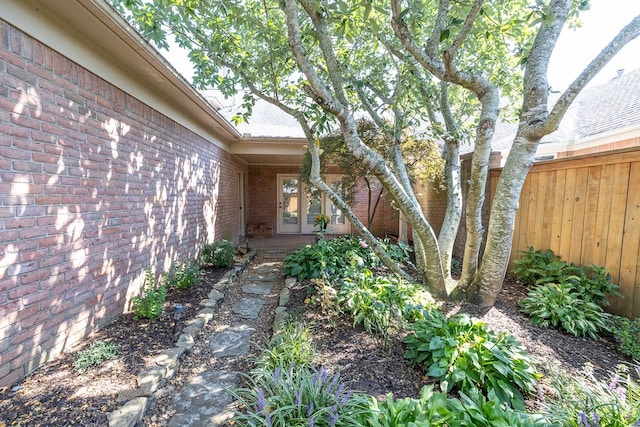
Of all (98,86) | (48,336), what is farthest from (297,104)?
(48,336)

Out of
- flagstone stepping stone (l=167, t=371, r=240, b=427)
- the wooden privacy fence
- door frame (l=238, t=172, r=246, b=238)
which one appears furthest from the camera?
door frame (l=238, t=172, r=246, b=238)

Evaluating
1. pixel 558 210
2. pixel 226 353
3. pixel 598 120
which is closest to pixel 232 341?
pixel 226 353

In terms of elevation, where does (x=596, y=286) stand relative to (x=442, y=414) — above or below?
above

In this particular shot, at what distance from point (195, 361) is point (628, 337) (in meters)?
3.89

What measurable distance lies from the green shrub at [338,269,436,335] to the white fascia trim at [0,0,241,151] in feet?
10.8

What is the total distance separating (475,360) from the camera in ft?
6.31

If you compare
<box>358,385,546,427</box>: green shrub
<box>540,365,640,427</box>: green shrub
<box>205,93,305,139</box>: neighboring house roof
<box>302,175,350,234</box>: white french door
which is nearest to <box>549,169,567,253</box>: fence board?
<box>540,365,640,427</box>: green shrub

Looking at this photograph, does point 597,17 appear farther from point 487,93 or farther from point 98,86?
point 98,86

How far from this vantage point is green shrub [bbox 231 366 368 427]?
162 cm

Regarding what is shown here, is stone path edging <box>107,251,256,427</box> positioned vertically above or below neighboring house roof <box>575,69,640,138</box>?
below

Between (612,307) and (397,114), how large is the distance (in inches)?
142

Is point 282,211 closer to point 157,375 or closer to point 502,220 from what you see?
point 502,220

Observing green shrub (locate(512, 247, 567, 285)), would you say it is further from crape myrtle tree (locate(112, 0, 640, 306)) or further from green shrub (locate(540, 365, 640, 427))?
green shrub (locate(540, 365, 640, 427))

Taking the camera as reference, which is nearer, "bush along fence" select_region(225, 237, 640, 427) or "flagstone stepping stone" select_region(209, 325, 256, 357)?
"bush along fence" select_region(225, 237, 640, 427)
